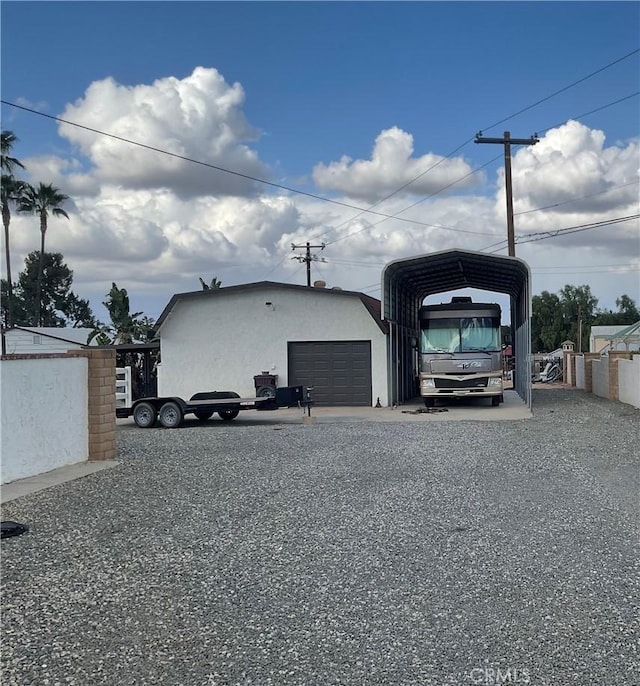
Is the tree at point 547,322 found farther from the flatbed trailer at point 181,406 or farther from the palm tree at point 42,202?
the flatbed trailer at point 181,406

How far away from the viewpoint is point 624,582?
5324 millimetres

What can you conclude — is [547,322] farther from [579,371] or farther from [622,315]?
[579,371]

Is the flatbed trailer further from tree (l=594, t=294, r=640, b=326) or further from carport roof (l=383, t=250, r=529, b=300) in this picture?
tree (l=594, t=294, r=640, b=326)

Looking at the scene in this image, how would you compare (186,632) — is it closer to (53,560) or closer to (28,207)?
(53,560)

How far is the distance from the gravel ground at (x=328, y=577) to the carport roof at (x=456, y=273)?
12.5 m

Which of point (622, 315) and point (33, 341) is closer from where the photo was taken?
point (33, 341)

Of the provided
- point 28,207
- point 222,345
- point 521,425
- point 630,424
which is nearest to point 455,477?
point 521,425

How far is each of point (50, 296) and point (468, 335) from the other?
57917 millimetres

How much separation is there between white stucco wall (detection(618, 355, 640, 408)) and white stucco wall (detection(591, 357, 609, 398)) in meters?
1.77

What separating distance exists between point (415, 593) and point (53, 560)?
294 centimetres

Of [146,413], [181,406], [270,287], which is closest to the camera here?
[181,406]

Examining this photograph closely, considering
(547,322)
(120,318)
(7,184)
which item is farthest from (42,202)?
(547,322)

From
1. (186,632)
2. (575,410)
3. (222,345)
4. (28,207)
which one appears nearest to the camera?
(186,632)

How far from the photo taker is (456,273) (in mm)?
26672
